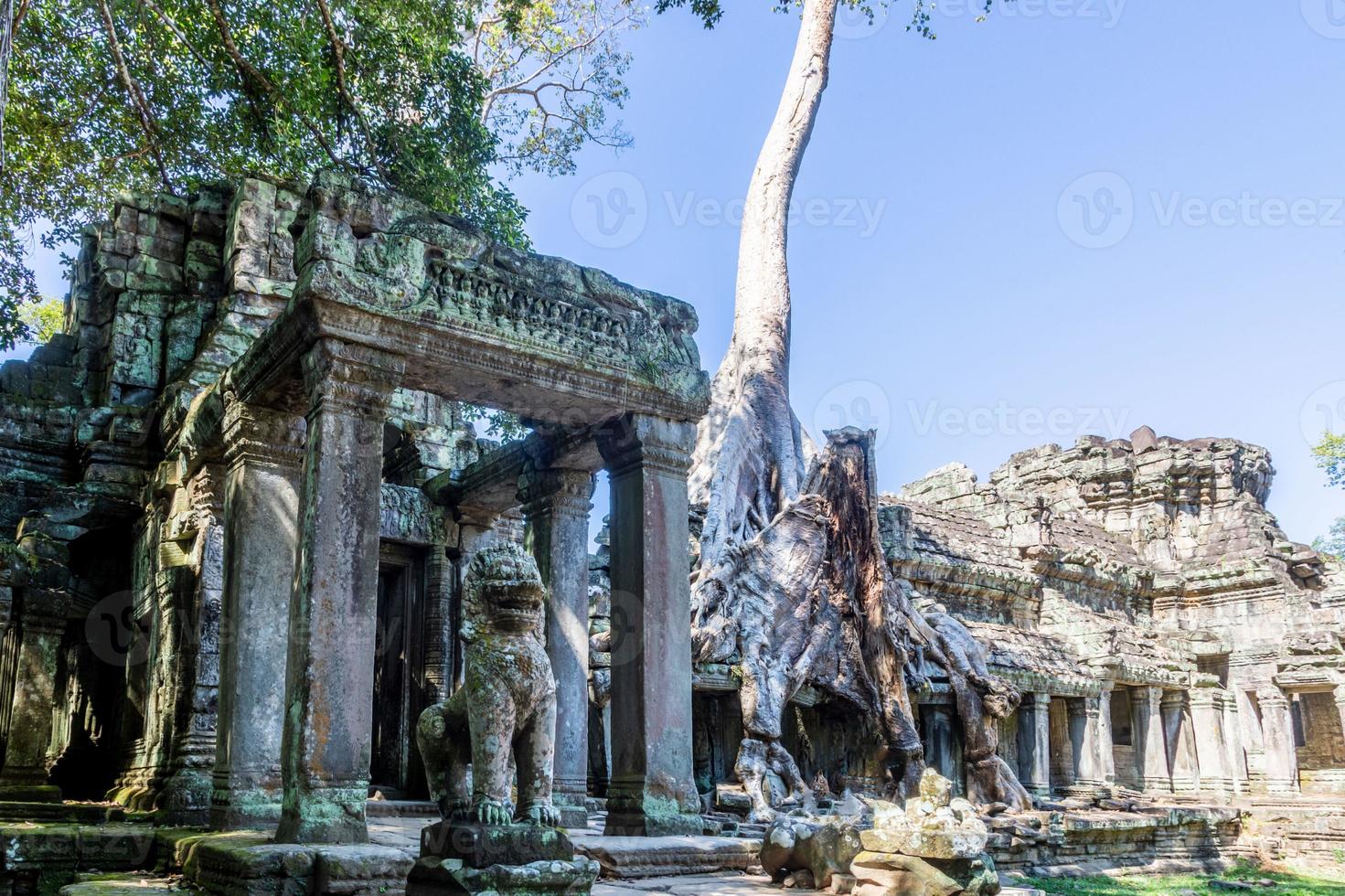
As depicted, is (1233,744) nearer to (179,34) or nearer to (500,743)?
(500,743)

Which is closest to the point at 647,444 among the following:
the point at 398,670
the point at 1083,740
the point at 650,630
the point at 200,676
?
the point at 650,630

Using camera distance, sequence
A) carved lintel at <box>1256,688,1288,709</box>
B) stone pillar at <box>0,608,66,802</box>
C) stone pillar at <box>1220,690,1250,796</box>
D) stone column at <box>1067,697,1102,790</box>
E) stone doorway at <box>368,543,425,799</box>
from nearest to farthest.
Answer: stone pillar at <box>0,608,66,802</box> → stone doorway at <box>368,543,425,799</box> → stone column at <box>1067,697,1102,790</box> → stone pillar at <box>1220,690,1250,796</box> → carved lintel at <box>1256,688,1288,709</box>

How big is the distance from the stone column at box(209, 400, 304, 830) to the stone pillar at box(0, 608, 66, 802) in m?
2.37

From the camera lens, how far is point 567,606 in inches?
329

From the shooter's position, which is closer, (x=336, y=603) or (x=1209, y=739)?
(x=336, y=603)

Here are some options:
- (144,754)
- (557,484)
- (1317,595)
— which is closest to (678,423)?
(557,484)

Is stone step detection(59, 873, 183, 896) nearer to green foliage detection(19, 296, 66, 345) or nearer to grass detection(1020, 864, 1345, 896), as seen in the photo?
grass detection(1020, 864, 1345, 896)

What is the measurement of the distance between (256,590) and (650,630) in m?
2.66

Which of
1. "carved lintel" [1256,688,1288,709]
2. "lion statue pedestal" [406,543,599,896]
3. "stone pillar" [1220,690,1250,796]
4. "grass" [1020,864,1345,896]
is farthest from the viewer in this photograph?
"carved lintel" [1256,688,1288,709]

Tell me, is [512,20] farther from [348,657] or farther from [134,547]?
[348,657]

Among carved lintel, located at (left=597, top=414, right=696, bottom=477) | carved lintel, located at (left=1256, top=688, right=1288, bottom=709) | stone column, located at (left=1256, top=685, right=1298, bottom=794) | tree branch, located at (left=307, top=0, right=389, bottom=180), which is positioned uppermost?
tree branch, located at (left=307, top=0, right=389, bottom=180)

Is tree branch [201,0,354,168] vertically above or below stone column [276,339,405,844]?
above

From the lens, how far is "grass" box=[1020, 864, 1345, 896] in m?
11.8

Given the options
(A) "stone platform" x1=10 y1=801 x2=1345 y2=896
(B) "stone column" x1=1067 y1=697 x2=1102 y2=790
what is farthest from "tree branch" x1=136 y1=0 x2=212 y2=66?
(B) "stone column" x1=1067 y1=697 x2=1102 y2=790
